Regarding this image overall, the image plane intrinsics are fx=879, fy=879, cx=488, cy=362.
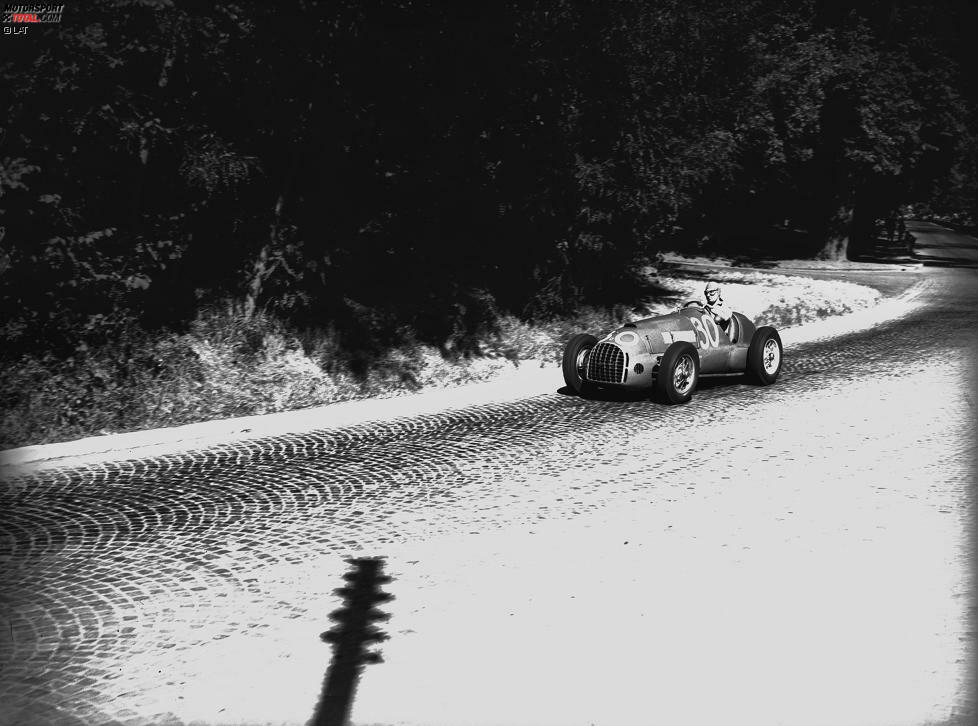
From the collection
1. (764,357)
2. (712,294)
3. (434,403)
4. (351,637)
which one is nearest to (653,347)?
(712,294)

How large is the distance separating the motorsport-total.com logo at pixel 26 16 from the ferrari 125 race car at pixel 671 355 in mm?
6873

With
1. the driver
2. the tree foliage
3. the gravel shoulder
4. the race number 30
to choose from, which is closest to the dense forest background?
the tree foliage

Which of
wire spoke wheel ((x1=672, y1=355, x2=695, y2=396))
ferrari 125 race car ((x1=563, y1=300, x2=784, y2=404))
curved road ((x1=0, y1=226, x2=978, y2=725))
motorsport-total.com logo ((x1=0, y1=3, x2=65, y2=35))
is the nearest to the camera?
curved road ((x1=0, y1=226, x2=978, y2=725))

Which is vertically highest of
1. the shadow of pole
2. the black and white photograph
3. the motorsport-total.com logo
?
the motorsport-total.com logo

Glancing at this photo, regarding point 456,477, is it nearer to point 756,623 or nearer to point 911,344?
point 756,623

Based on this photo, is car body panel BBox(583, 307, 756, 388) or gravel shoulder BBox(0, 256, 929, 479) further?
car body panel BBox(583, 307, 756, 388)

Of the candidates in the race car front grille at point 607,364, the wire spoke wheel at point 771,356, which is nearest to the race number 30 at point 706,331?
the wire spoke wheel at point 771,356

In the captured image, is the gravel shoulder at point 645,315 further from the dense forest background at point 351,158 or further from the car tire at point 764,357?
the car tire at point 764,357

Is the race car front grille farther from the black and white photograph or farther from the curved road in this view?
the curved road

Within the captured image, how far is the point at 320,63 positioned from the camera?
11797 mm

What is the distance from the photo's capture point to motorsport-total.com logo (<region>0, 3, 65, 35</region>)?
9.34 metres

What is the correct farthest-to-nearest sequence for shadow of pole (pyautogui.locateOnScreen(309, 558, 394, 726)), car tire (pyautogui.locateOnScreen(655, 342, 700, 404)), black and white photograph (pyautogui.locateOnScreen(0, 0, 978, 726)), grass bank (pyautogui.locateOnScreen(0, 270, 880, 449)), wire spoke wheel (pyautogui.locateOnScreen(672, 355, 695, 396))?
wire spoke wheel (pyautogui.locateOnScreen(672, 355, 695, 396)) < car tire (pyautogui.locateOnScreen(655, 342, 700, 404)) < grass bank (pyautogui.locateOnScreen(0, 270, 880, 449)) < black and white photograph (pyautogui.locateOnScreen(0, 0, 978, 726)) < shadow of pole (pyautogui.locateOnScreen(309, 558, 394, 726))

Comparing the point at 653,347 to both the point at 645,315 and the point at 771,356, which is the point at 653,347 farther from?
the point at 645,315

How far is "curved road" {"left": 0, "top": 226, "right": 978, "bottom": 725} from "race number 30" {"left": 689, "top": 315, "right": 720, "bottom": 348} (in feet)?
5.47
